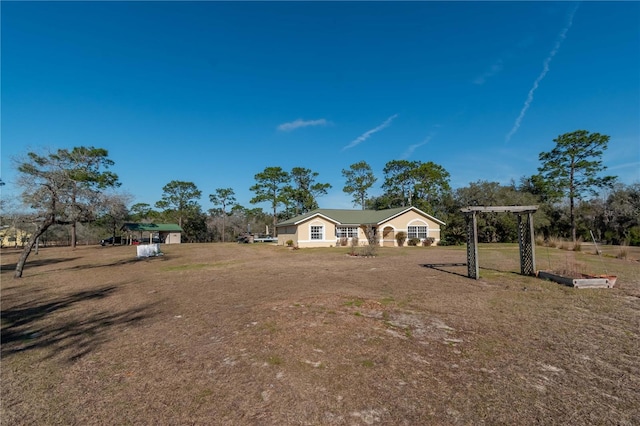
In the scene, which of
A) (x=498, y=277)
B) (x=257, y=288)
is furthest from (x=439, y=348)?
(x=498, y=277)

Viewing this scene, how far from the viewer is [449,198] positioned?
3934 cm

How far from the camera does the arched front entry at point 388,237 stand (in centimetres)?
3125

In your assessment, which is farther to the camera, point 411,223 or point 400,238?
point 411,223

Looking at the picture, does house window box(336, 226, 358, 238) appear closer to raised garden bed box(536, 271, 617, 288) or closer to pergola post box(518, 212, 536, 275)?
pergola post box(518, 212, 536, 275)

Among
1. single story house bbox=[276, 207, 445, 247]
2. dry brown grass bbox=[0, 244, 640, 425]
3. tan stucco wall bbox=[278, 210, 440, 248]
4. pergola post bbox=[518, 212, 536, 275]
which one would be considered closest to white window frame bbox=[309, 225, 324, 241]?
single story house bbox=[276, 207, 445, 247]

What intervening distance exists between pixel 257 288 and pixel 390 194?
40479mm

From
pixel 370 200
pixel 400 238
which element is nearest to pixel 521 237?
pixel 400 238

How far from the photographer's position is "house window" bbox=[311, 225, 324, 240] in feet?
100

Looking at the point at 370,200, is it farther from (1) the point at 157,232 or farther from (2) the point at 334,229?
(1) the point at 157,232

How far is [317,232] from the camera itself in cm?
3072

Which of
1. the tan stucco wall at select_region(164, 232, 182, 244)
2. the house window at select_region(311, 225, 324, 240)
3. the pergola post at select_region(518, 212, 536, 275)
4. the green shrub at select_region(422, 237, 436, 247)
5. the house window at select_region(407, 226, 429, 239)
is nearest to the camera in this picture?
the pergola post at select_region(518, 212, 536, 275)

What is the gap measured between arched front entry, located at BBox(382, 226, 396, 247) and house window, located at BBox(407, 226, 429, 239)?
171 centimetres

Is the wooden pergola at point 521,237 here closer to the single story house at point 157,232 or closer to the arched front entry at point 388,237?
the arched front entry at point 388,237

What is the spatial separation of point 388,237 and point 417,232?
315 cm
